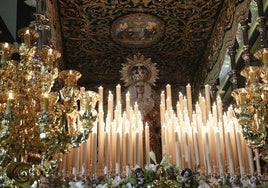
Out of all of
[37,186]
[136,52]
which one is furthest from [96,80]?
[37,186]

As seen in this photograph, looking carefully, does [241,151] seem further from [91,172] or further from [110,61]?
[110,61]

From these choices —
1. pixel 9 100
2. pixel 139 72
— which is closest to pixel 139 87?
pixel 139 72

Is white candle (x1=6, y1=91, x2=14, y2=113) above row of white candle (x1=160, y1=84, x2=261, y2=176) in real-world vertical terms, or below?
above

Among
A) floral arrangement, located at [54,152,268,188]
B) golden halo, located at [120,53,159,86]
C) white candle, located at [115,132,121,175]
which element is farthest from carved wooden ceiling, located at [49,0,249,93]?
floral arrangement, located at [54,152,268,188]

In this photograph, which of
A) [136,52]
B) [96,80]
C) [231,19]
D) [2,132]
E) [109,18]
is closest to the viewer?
[2,132]

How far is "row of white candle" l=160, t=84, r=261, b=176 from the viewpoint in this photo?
443cm

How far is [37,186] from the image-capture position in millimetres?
3572

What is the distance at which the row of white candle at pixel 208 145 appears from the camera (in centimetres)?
443

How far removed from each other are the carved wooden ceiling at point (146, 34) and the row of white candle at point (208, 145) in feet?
7.68

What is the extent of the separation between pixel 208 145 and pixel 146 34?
388 centimetres

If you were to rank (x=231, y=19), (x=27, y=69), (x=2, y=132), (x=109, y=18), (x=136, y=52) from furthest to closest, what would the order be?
(x=136, y=52) → (x=109, y=18) → (x=231, y=19) → (x=27, y=69) → (x=2, y=132)

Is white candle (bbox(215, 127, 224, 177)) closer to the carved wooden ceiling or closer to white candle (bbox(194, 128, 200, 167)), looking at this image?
white candle (bbox(194, 128, 200, 167))

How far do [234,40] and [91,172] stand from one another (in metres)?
3.48

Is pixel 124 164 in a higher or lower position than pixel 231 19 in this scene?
lower
